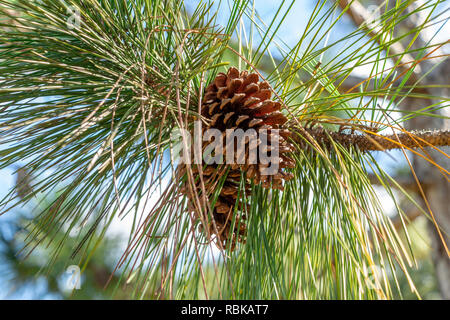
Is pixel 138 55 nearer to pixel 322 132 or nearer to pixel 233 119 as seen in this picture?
pixel 233 119

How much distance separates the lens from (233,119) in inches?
15.7

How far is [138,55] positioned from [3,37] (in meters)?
0.13

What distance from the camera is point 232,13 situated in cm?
43

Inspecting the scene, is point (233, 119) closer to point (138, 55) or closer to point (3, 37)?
point (138, 55)
